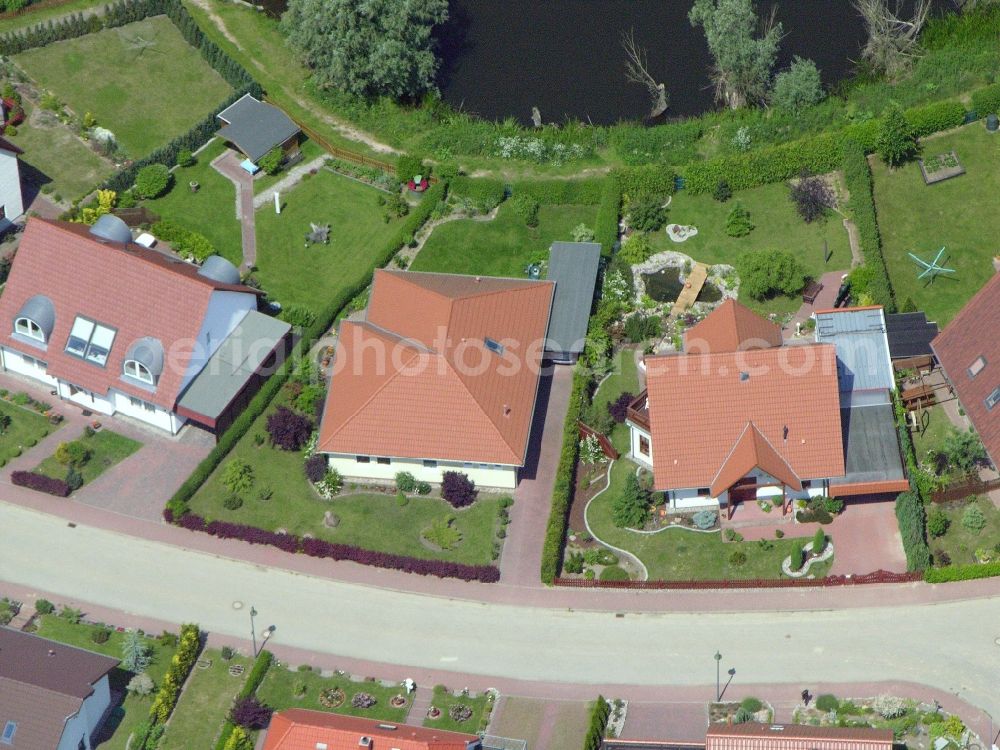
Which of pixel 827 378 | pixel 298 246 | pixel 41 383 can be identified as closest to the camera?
pixel 827 378

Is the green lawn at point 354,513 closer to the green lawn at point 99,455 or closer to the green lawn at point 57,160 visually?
the green lawn at point 99,455

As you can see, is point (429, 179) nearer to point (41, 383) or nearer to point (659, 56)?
point (659, 56)

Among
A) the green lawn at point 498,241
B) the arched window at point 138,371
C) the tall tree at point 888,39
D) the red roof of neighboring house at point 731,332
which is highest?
the tall tree at point 888,39

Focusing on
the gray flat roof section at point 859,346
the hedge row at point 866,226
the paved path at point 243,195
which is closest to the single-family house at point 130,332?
the paved path at point 243,195

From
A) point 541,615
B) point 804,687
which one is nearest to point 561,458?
point 541,615

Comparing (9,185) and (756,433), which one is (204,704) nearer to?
(756,433)

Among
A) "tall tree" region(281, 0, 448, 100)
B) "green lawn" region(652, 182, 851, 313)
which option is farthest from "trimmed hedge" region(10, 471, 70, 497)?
"green lawn" region(652, 182, 851, 313)
